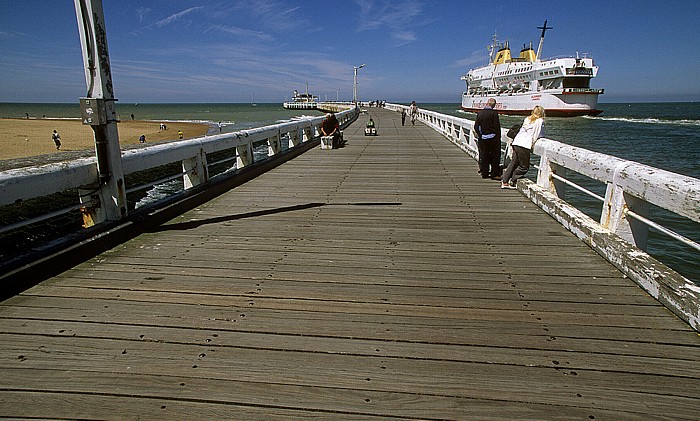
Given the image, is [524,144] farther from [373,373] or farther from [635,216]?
[373,373]

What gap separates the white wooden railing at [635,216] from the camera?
3.04 m

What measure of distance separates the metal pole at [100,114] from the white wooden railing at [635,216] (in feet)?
17.1

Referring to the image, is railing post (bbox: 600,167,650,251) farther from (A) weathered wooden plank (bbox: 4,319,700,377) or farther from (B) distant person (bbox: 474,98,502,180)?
(B) distant person (bbox: 474,98,502,180)

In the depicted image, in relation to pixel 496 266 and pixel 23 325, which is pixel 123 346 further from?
pixel 496 266

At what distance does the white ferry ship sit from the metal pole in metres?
63.3

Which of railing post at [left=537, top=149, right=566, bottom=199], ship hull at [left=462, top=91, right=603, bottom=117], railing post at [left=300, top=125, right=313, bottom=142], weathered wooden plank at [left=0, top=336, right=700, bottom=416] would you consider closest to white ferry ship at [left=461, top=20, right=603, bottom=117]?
ship hull at [left=462, top=91, right=603, bottom=117]

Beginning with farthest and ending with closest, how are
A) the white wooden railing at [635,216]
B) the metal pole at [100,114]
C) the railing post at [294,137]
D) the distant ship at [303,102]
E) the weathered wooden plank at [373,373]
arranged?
the distant ship at [303,102] < the railing post at [294,137] < the metal pole at [100,114] < the white wooden railing at [635,216] < the weathered wooden plank at [373,373]

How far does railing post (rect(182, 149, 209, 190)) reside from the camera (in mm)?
6797

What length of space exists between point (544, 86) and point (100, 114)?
6821 centimetres

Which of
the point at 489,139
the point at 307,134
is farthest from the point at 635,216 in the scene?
A: the point at 307,134

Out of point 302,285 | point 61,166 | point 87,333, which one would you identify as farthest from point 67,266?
point 302,285

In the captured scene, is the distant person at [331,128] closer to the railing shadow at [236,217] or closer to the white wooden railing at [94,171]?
the white wooden railing at [94,171]

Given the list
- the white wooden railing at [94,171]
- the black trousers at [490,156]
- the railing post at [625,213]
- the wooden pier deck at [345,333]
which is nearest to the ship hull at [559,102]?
the black trousers at [490,156]

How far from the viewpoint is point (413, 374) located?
2.37 meters
